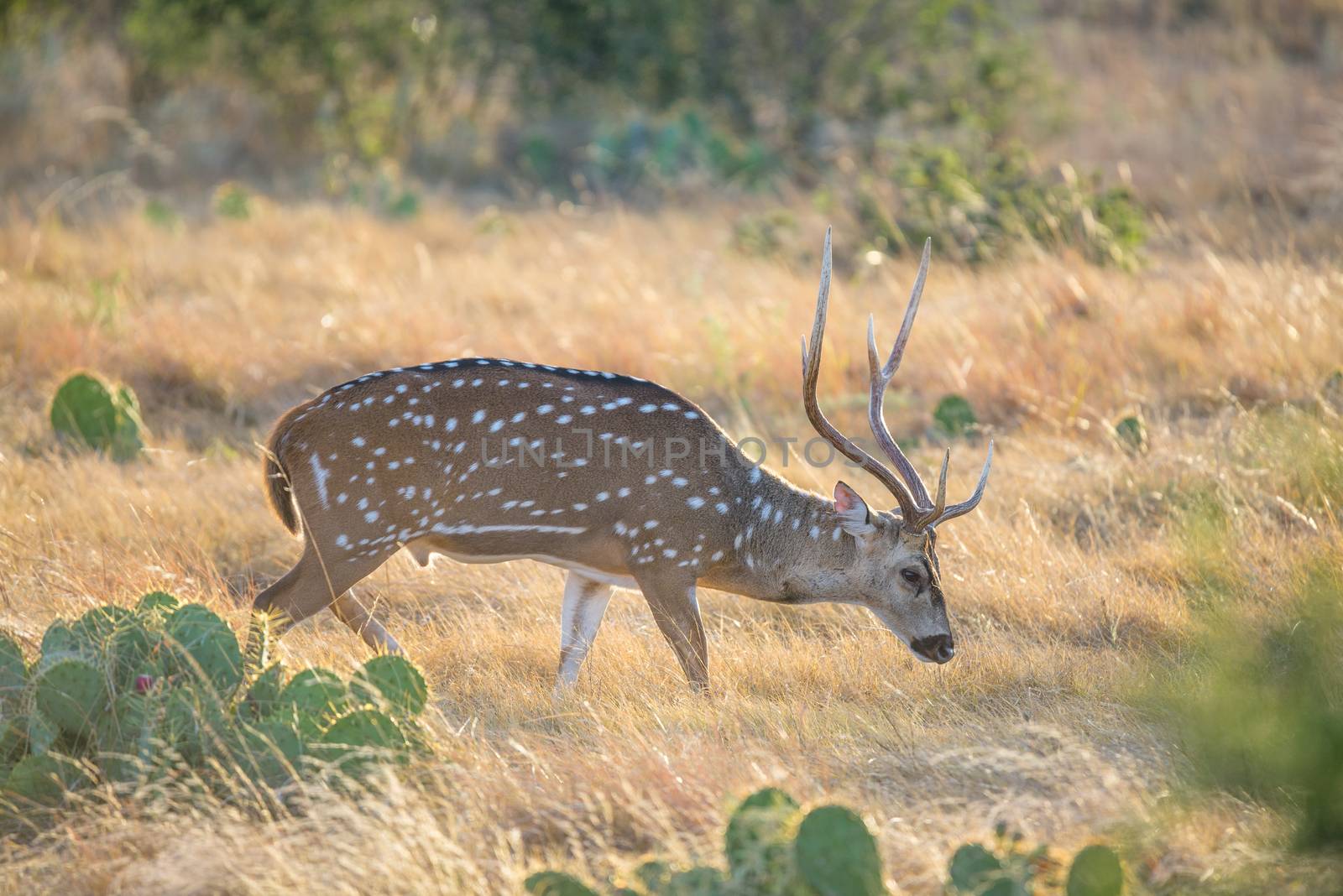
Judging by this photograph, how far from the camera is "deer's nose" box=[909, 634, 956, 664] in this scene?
5730mm

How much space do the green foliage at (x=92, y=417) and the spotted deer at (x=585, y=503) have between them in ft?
8.85

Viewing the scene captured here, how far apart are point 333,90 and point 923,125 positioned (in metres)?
7.86

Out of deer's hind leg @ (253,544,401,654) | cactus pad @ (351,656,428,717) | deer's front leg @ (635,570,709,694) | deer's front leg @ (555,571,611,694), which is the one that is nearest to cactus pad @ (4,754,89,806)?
cactus pad @ (351,656,428,717)

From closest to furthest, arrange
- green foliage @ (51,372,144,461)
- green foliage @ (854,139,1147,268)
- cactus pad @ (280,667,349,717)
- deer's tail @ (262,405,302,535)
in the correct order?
cactus pad @ (280,667,349,717)
deer's tail @ (262,405,302,535)
green foliage @ (51,372,144,461)
green foliage @ (854,139,1147,268)

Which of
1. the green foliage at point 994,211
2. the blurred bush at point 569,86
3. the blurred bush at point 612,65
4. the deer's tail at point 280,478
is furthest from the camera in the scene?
the blurred bush at point 612,65

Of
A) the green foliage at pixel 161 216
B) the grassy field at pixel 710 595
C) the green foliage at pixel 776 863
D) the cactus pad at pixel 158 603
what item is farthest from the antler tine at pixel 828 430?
the green foliage at pixel 161 216

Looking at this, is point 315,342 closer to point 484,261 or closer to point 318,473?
point 484,261

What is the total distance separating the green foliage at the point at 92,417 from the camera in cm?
792

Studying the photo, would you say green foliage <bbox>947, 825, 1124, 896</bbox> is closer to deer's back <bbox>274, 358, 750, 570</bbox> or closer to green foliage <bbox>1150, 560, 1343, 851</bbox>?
green foliage <bbox>1150, 560, 1343, 851</bbox>

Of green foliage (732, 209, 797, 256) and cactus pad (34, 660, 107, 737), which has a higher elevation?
→ green foliage (732, 209, 797, 256)

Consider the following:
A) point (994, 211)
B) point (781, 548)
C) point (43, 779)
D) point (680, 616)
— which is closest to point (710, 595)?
point (781, 548)

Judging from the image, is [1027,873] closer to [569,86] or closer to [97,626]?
[97,626]

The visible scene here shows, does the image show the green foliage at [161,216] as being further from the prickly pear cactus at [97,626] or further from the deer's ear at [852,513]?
the deer's ear at [852,513]

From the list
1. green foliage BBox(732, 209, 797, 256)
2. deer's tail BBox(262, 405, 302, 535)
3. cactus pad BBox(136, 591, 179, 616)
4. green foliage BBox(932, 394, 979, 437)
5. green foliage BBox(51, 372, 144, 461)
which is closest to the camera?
cactus pad BBox(136, 591, 179, 616)
